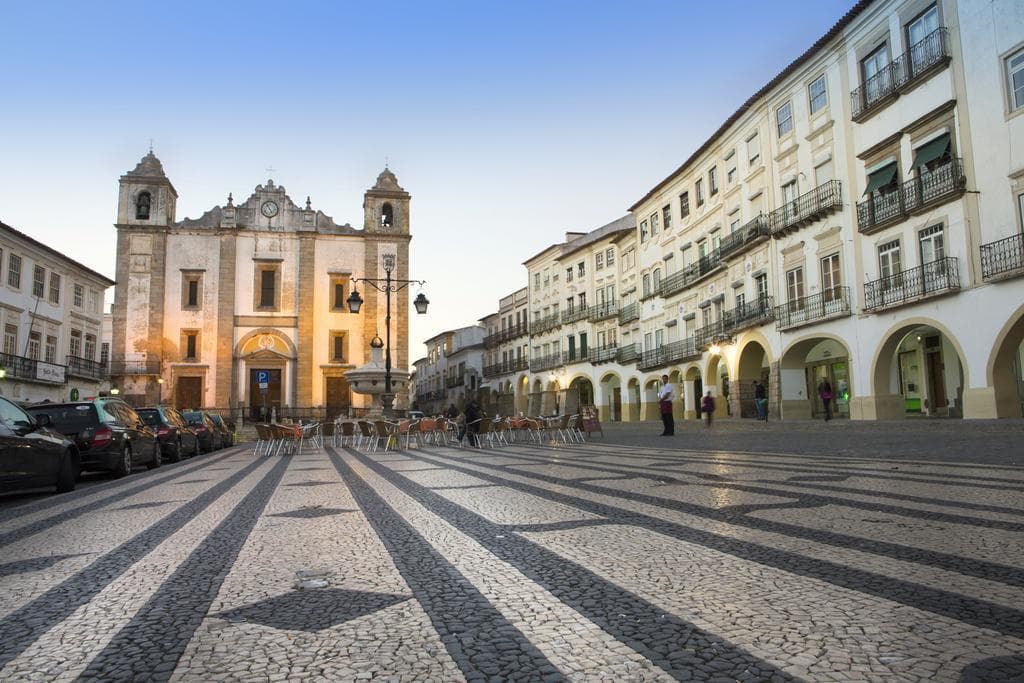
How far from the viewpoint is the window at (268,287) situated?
43562 mm

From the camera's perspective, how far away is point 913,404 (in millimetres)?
25016

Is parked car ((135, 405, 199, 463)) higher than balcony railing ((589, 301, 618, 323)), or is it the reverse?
balcony railing ((589, 301, 618, 323))

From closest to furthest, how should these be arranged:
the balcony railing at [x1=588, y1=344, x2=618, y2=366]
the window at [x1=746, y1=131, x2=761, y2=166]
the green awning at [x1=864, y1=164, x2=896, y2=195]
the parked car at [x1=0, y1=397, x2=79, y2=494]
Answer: the parked car at [x1=0, y1=397, x2=79, y2=494] → the green awning at [x1=864, y1=164, x2=896, y2=195] → the window at [x1=746, y1=131, x2=761, y2=166] → the balcony railing at [x1=588, y1=344, x2=618, y2=366]

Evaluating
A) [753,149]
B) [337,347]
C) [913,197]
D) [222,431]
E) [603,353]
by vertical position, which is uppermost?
[753,149]

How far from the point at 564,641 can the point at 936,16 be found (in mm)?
21553

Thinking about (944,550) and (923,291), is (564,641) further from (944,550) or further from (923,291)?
(923,291)

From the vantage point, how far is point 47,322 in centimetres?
3634

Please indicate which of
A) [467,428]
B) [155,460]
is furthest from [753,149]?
[155,460]

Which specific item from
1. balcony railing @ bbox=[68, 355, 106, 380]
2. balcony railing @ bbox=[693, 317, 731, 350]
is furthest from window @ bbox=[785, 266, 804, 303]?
balcony railing @ bbox=[68, 355, 106, 380]

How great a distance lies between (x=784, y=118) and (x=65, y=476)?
24.8 meters

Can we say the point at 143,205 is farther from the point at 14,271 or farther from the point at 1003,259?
the point at 1003,259

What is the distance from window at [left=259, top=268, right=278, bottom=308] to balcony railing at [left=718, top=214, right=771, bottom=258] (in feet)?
87.0

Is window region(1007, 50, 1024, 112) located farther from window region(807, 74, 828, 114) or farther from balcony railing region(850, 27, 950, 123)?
window region(807, 74, 828, 114)

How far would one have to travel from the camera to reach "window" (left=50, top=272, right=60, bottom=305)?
3697 centimetres
